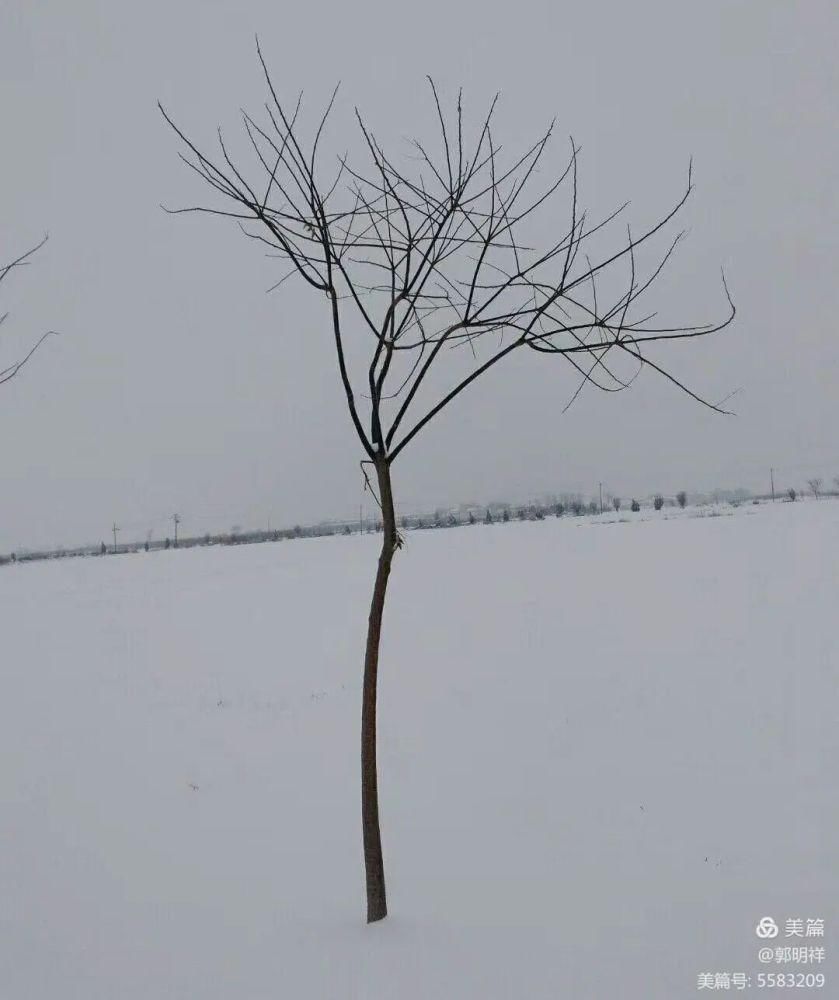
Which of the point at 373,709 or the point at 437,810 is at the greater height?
the point at 373,709

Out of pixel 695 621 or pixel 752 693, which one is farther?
pixel 695 621

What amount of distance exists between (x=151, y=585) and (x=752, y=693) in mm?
20665

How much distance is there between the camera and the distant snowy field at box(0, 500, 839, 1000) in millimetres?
3061

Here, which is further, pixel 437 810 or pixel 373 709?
pixel 437 810

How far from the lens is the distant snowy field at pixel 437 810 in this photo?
3.06 m

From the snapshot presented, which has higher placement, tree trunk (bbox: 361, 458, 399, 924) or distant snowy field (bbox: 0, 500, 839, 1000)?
tree trunk (bbox: 361, 458, 399, 924)

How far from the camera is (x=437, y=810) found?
479cm

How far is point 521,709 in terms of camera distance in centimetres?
717

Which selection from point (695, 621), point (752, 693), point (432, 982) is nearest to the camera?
point (432, 982)

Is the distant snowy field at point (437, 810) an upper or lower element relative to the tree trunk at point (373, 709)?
lower

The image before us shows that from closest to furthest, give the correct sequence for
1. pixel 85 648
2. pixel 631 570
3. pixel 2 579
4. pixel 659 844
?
1. pixel 659 844
2. pixel 85 648
3. pixel 631 570
4. pixel 2 579

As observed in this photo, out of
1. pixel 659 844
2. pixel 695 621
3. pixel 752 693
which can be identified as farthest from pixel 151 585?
pixel 659 844

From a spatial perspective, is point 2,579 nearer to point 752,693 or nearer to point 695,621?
point 695,621

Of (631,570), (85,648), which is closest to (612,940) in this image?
(85,648)
